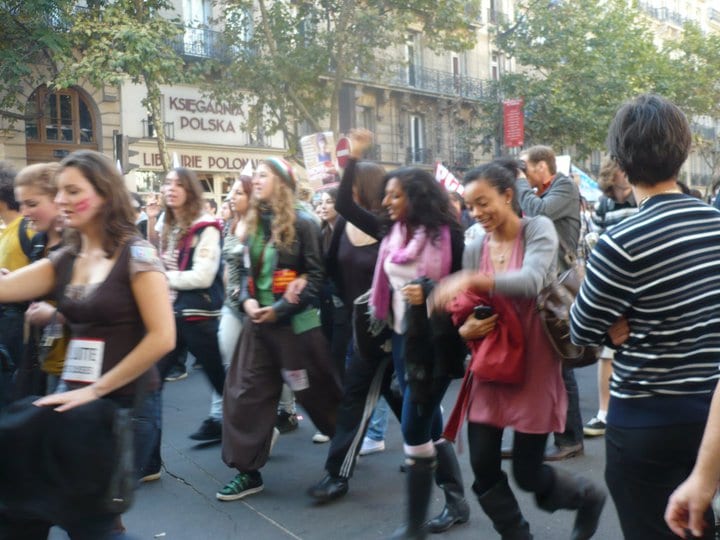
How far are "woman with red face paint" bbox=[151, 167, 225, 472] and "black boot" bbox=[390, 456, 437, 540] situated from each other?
2173mm

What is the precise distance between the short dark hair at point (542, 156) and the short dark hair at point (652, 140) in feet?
10.8

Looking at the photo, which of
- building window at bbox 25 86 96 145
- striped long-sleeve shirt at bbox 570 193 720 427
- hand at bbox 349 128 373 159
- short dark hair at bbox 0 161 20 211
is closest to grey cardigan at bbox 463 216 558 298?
striped long-sleeve shirt at bbox 570 193 720 427

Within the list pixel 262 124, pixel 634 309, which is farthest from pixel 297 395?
pixel 262 124

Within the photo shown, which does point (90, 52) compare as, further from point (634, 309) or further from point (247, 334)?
point (634, 309)

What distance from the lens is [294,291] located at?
16.1 ft

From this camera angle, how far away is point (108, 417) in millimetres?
2697

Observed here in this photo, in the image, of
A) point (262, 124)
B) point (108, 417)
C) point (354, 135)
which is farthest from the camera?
point (262, 124)

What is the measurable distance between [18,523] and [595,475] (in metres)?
3.55

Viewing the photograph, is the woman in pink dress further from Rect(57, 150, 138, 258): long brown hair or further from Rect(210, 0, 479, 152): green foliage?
Rect(210, 0, 479, 152): green foliage

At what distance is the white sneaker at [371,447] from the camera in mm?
5902

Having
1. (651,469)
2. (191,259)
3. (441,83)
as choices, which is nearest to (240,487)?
(191,259)

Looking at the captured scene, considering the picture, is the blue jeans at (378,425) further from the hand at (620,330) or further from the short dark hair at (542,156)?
the hand at (620,330)

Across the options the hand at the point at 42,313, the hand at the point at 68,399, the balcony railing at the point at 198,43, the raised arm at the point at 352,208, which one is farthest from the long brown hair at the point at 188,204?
the balcony railing at the point at 198,43

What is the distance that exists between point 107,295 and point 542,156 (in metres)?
3.61
